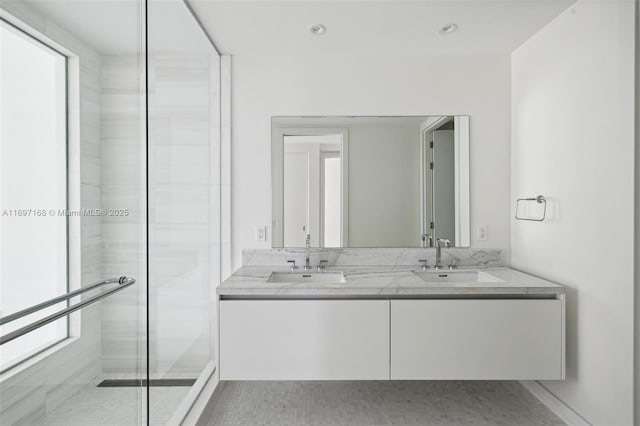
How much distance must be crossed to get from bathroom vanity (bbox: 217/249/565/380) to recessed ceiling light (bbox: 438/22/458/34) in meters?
1.45

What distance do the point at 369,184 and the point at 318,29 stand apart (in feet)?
3.29

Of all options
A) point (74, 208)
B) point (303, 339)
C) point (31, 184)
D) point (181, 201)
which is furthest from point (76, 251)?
point (303, 339)

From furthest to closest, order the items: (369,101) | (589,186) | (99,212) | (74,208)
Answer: (369,101), (589,186), (99,212), (74,208)

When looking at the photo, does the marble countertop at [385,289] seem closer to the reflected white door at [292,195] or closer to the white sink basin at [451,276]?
the white sink basin at [451,276]

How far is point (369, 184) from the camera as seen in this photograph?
8.26ft

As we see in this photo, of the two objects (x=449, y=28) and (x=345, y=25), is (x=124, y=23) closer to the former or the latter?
(x=345, y=25)

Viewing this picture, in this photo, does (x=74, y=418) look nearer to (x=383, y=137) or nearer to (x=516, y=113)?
(x=383, y=137)

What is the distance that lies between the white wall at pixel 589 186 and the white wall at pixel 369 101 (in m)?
0.25

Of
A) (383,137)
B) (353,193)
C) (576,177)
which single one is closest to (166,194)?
(353,193)

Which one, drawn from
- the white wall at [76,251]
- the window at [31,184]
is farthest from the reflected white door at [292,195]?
the window at [31,184]

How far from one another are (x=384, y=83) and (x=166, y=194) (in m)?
1.54

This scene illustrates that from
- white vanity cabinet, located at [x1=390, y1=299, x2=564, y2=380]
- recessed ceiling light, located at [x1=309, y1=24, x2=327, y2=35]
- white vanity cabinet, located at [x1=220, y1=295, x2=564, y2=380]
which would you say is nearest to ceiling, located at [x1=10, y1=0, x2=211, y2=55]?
recessed ceiling light, located at [x1=309, y1=24, x2=327, y2=35]

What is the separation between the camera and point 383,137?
251cm

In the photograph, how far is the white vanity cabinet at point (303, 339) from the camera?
185 centimetres
